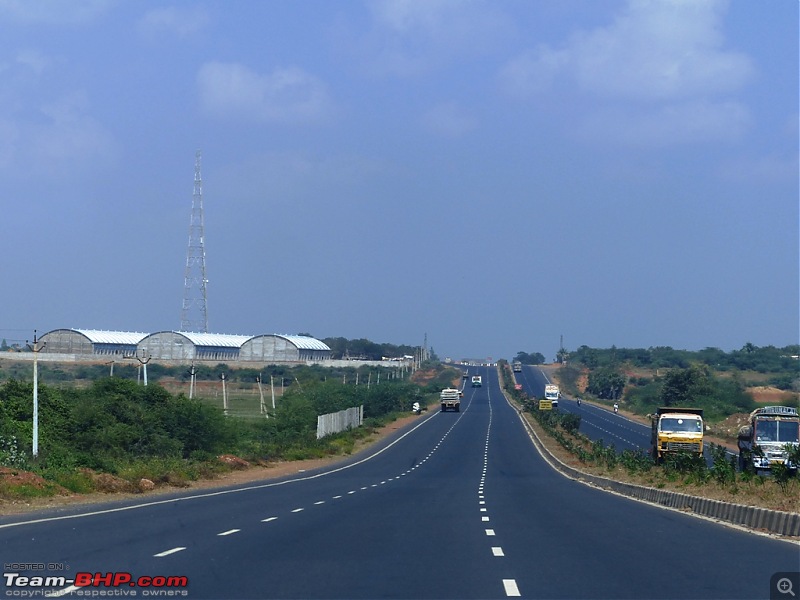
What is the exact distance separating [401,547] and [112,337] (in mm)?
127130

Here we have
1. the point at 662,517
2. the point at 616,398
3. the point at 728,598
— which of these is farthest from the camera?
the point at 616,398

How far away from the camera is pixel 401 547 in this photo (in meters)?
15.0

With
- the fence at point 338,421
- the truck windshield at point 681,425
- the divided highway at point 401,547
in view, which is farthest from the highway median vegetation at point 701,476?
the fence at point 338,421

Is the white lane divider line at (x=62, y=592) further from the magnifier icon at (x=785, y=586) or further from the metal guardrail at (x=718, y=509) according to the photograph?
the metal guardrail at (x=718, y=509)

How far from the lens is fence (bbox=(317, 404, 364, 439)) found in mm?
69375

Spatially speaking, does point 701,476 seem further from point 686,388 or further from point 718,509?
point 686,388

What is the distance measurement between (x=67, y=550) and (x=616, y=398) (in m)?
151

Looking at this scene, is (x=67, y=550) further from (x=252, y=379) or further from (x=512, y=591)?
(x=252, y=379)

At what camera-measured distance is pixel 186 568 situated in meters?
12.3

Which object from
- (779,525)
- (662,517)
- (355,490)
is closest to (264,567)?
(779,525)

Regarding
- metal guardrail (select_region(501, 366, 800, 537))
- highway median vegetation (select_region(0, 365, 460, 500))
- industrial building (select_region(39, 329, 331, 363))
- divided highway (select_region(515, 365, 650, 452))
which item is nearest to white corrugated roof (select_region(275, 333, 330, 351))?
industrial building (select_region(39, 329, 331, 363))

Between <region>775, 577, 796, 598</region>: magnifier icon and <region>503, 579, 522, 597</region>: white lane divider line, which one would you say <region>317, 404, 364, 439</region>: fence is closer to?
<region>503, 579, 522, 597</region>: white lane divider line

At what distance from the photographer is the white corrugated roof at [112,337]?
5187 inches

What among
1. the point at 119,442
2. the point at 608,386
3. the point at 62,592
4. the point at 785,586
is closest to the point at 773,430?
the point at 119,442
